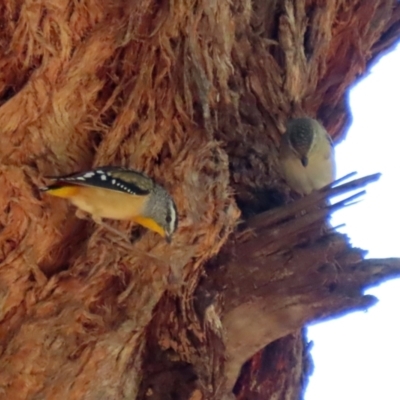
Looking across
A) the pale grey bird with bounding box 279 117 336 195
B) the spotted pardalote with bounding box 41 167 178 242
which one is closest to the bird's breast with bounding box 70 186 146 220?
the spotted pardalote with bounding box 41 167 178 242

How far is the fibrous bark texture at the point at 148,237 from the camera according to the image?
2.83 meters

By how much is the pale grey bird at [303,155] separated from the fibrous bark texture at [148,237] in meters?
0.17

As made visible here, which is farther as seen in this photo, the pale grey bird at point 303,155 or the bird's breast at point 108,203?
the pale grey bird at point 303,155

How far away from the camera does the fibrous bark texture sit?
9.27 feet

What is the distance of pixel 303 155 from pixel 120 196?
128 centimetres

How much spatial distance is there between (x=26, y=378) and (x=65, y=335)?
20 cm

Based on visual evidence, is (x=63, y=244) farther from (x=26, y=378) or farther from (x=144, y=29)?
(x=144, y=29)

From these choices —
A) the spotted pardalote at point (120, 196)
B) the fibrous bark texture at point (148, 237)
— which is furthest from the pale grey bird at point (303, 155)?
the spotted pardalote at point (120, 196)

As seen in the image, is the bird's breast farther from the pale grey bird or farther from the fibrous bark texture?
the pale grey bird

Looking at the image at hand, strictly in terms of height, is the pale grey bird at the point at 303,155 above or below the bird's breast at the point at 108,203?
above

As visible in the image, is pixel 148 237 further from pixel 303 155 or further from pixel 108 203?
pixel 303 155

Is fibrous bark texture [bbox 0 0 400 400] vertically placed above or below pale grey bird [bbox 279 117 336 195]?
below

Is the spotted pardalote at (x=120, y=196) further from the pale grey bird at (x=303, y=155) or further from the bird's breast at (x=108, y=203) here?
the pale grey bird at (x=303, y=155)

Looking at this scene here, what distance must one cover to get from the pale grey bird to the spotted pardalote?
0.99m
